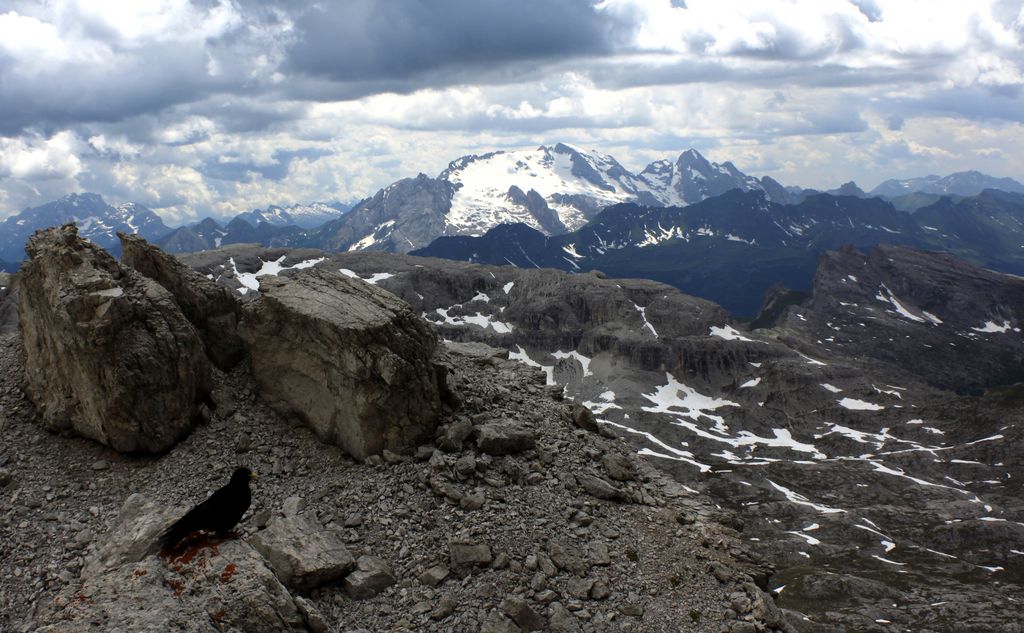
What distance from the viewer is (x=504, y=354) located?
1468 inches

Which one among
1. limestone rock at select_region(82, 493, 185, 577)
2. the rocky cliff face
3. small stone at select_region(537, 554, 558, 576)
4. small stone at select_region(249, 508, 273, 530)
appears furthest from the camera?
small stone at select_region(249, 508, 273, 530)

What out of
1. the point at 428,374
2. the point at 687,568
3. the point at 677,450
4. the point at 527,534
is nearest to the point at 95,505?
the point at 428,374

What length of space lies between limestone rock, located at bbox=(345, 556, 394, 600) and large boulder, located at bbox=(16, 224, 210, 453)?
8870mm

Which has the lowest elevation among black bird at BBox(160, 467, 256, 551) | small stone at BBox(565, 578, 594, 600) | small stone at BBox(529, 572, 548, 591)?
small stone at BBox(565, 578, 594, 600)

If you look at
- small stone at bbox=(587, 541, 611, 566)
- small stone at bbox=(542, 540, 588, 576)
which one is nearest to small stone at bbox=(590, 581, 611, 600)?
small stone at bbox=(542, 540, 588, 576)

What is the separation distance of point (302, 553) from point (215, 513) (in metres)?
3.78

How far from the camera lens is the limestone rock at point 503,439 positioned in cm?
2522

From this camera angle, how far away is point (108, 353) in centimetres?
2328

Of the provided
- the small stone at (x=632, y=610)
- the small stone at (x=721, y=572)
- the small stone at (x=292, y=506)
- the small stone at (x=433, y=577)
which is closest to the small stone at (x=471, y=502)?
the small stone at (x=433, y=577)

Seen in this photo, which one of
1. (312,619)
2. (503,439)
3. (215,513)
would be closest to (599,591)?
(503,439)

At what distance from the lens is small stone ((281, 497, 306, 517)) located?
2185cm

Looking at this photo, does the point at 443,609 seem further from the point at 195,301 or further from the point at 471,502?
the point at 195,301

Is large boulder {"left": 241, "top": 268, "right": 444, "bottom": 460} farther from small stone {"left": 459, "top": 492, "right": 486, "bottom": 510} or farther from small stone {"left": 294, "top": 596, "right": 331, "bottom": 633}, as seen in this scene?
small stone {"left": 294, "top": 596, "right": 331, "bottom": 633}

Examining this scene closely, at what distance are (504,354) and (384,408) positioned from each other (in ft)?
43.7
